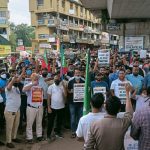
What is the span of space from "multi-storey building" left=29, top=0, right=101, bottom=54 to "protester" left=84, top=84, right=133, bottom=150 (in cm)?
5707

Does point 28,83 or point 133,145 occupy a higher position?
point 28,83

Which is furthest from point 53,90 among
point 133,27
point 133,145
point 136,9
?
point 133,27

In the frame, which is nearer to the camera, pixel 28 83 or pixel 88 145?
pixel 88 145

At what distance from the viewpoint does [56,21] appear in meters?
66.1

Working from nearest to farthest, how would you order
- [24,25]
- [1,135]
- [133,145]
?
[133,145], [1,135], [24,25]

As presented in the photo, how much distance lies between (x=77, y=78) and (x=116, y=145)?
524 cm

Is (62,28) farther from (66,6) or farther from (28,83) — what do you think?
(28,83)

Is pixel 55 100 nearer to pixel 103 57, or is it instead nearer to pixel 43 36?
pixel 103 57

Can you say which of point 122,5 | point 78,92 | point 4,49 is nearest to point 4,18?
point 122,5

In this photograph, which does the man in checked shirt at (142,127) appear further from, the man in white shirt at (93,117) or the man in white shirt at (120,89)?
the man in white shirt at (120,89)

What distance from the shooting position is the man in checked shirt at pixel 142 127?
14.0 ft

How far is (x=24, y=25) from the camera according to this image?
13175 cm

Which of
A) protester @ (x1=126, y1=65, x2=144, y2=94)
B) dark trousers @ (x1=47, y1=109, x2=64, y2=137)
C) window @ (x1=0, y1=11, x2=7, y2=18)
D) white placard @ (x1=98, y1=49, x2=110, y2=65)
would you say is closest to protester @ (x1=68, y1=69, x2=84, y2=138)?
dark trousers @ (x1=47, y1=109, x2=64, y2=137)

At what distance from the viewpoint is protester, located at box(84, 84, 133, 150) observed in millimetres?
4223
